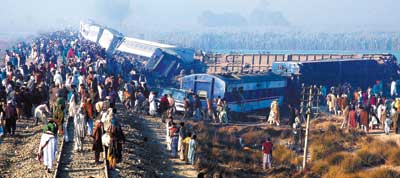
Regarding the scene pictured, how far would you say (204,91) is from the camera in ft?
91.7

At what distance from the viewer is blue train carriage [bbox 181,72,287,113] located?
26922mm

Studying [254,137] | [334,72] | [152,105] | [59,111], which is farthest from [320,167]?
[334,72]

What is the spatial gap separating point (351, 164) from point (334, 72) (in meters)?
20.7

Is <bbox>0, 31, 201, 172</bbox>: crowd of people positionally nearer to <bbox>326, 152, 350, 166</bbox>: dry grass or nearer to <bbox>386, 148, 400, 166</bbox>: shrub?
<bbox>326, 152, 350, 166</bbox>: dry grass

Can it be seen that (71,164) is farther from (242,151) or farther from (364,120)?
(364,120)

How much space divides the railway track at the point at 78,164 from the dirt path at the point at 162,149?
2028 mm

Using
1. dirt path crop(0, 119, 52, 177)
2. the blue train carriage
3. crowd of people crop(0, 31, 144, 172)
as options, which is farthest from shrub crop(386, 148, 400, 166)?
dirt path crop(0, 119, 52, 177)

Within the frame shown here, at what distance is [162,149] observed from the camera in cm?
1633

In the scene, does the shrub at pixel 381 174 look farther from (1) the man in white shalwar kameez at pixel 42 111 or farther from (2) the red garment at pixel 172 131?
(1) the man in white shalwar kameez at pixel 42 111

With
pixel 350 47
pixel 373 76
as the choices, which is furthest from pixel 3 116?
pixel 350 47

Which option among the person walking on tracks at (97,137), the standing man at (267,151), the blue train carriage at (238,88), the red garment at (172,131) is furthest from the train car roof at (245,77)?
the person walking on tracks at (97,137)

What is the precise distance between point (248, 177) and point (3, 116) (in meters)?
7.97

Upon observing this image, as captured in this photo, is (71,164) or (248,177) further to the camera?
(248,177)

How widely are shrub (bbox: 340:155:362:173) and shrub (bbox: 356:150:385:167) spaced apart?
300 millimetres
